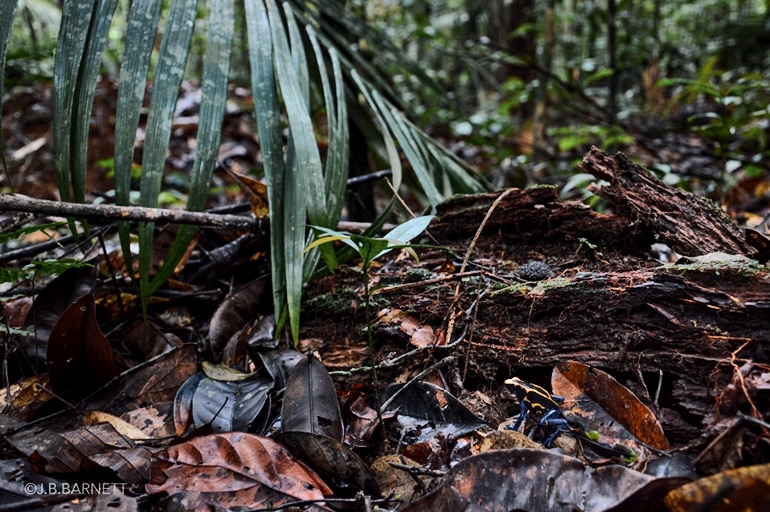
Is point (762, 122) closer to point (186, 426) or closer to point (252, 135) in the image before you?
point (252, 135)

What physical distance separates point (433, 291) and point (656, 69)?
5188mm

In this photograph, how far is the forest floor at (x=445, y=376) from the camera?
898 mm

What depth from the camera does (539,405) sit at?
107cm

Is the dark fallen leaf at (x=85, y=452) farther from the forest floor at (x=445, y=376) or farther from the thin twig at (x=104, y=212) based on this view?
the thin twig at (x=104, y=212)

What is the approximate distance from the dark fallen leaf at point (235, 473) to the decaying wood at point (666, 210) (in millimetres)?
1011

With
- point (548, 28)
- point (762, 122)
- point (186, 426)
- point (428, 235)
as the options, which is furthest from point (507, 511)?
point (762, 122)

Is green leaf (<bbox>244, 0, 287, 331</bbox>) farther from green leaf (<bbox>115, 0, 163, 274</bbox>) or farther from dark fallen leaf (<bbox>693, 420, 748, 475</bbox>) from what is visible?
dark fallen leaf (<bbox>693, 420, 748, 475</bbox>)

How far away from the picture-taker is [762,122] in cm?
467

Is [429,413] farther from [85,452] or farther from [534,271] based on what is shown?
[85,452]

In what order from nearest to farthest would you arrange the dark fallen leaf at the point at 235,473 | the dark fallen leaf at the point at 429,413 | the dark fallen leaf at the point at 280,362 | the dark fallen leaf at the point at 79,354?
the dark fallen leaf at the point at 235,473
the dark fallen leaf at the point at 429,413
the dark fallen leaf at the point at 79,354
the dark fallen leaf at the point at 280,362

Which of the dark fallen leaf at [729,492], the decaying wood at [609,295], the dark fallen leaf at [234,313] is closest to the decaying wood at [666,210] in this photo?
the decaying wood at [609,295]

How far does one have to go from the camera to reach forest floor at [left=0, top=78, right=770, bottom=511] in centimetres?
90

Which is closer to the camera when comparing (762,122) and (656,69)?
(762,122)

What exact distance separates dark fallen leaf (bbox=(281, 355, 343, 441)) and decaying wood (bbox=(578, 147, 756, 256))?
2.89 ft
